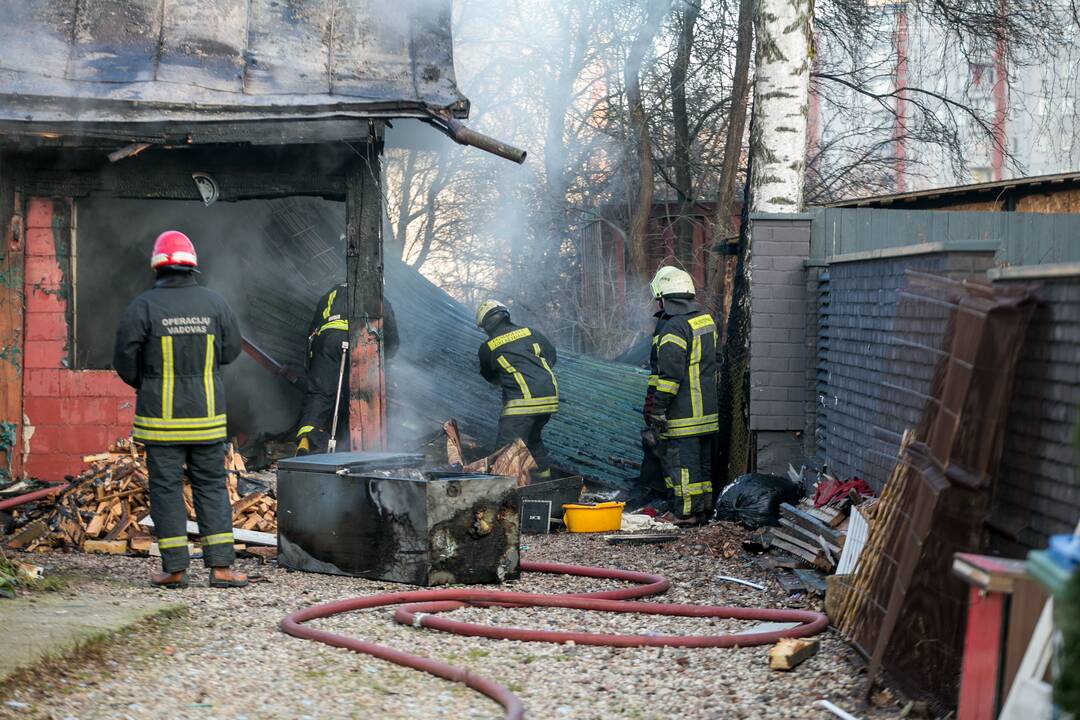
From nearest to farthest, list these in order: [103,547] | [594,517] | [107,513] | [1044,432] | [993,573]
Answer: [993,573]
[1044,432]
[103,547]
[107,513]
[594,517]

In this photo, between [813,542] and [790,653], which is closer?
[790,653]

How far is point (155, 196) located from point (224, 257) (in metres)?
1.87

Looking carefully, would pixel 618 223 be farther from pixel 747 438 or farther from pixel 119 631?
pixel 119 631

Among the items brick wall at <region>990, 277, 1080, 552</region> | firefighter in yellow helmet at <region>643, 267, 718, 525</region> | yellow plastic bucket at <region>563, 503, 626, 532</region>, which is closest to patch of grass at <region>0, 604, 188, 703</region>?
brick wall at <region>990, 277, 1080, 552</region>

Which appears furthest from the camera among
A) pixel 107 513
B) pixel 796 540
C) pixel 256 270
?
A: pixel 256 270

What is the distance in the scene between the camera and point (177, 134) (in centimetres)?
922

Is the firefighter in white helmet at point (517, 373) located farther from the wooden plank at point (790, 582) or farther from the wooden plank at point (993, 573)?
the wooden plank at point (993, 573)

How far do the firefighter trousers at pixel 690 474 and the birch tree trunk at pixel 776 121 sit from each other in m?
0.29

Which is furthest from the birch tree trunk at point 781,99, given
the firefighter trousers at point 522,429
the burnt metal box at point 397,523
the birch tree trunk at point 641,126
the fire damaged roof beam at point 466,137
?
the birch tree trunk at point 641,126

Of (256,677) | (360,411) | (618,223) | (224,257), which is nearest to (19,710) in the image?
(256,677)

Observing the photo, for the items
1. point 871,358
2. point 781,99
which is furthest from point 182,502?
point 781,99

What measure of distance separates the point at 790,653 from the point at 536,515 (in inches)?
178

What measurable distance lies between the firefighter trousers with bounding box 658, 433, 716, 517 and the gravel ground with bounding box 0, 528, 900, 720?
333 cm

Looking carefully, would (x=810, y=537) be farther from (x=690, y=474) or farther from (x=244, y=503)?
(x=244, y=503)
